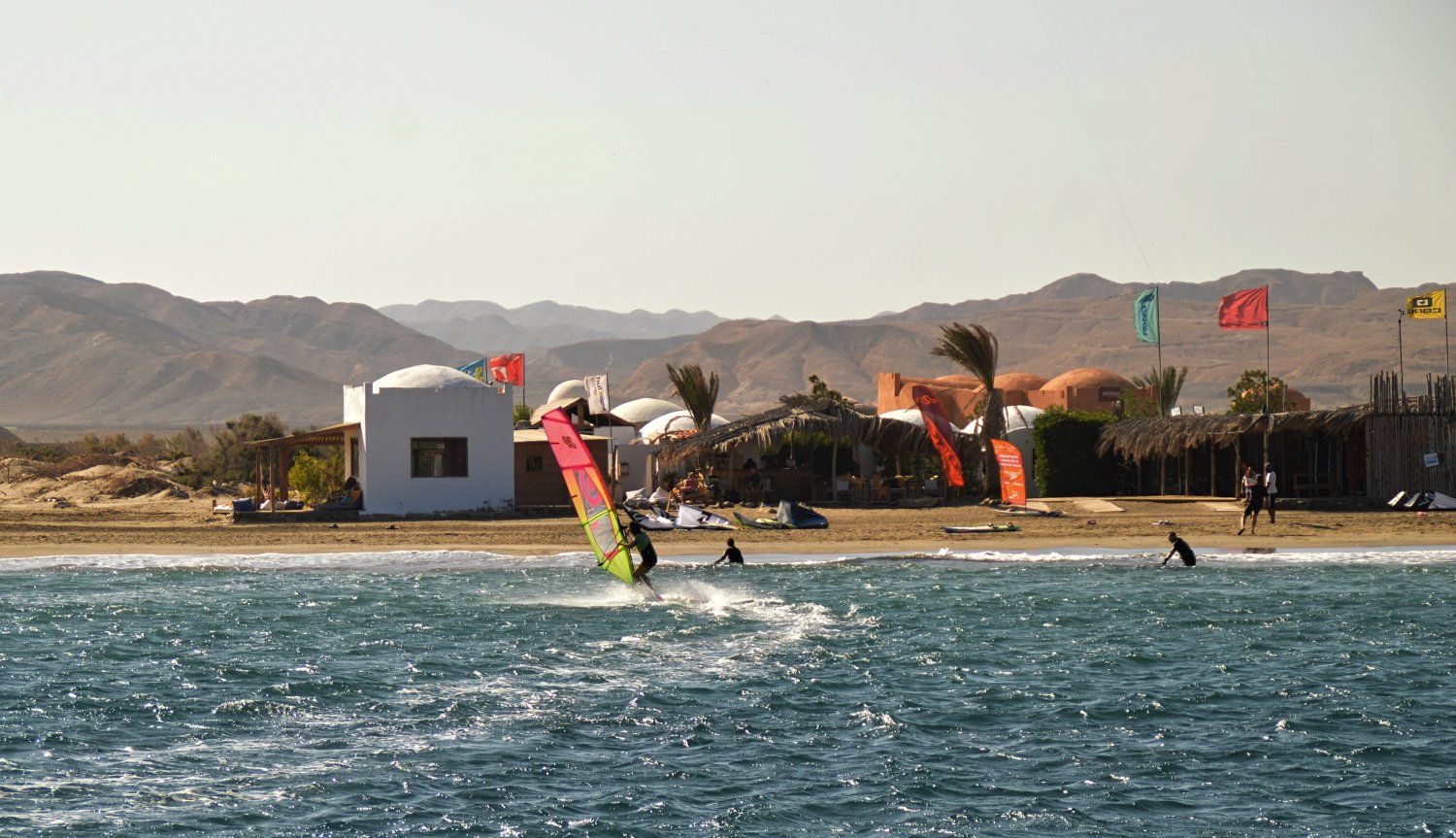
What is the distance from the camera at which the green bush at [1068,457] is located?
121 ft

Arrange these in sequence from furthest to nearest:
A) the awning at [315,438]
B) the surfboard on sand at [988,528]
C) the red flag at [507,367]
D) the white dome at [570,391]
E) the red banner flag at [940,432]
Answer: the white dome at [570,391] → the red flag at [507,367] → the awning at [315,438] → the red banner flag at [940,432] → the surfboard on sand at [988,528]

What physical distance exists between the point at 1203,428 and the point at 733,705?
23411 mm

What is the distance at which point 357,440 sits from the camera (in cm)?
3444

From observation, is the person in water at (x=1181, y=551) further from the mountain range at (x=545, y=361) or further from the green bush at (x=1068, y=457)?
the mountain range at (x=545, y=361)

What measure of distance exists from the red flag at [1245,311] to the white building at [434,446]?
17807 millimetres

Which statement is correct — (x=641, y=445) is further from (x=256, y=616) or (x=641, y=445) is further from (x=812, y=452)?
(x=256, y=616)

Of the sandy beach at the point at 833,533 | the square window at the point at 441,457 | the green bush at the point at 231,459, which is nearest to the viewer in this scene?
the sandy beach at the point at 833,533

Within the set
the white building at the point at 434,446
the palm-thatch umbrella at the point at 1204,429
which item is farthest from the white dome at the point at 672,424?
the palm-thatch umbrella at the point at 1204,429

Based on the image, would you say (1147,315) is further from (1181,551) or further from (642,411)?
(1181,551)

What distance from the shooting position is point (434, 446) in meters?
33.2

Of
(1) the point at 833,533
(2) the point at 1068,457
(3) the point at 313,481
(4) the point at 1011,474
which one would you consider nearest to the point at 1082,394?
(2) the point at 1068,457

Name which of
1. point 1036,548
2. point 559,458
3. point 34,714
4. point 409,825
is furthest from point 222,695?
point 1036,548

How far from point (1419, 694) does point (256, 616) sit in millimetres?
13931

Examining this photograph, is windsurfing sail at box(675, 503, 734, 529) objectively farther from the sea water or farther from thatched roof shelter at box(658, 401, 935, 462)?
the sea water
